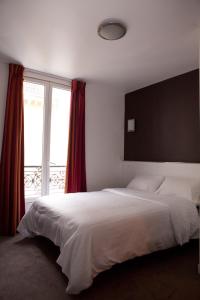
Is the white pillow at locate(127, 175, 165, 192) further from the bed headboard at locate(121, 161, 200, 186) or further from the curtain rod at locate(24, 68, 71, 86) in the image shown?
the curtain rod at locate(24, 68, 71, 86)

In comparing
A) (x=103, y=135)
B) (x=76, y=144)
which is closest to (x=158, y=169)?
(x=103, y=135)

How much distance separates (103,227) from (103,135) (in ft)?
8.49

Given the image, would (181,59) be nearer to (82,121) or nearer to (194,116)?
(194,116)

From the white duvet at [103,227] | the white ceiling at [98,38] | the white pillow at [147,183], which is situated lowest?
the white duvet at [103,227]

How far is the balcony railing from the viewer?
11.7 feet

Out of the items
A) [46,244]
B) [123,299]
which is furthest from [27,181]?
[123,299]

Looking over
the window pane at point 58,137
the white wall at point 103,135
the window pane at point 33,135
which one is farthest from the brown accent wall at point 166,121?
the window pane at point 33,135

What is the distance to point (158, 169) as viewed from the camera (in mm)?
3727

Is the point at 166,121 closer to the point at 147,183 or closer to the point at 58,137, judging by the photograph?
the point at 147,183

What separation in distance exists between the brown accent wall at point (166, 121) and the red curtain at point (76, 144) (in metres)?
1.17

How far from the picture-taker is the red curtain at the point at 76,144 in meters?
3.70

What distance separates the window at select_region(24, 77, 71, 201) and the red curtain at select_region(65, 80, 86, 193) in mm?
171

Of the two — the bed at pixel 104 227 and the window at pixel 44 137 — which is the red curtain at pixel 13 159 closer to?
the window at pixel 44 137

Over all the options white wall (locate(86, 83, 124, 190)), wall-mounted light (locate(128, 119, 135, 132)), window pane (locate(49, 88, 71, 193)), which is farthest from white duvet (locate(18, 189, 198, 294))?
wall-mounted light (locate(128, 119, 135, 132))
